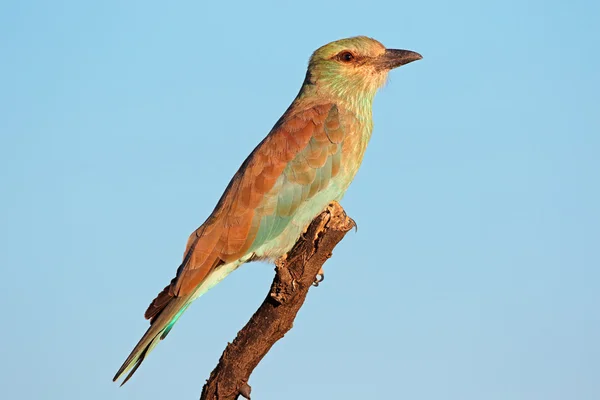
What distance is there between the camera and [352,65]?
21.2ft

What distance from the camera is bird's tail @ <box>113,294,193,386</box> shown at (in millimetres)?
5258

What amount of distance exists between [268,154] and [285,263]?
0.90m

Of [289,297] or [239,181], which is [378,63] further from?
[289,297]

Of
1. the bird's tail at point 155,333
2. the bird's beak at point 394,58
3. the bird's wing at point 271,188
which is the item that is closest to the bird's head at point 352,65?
the bird's beak at point 394,58

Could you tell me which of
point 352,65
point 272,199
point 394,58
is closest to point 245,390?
point 272,199

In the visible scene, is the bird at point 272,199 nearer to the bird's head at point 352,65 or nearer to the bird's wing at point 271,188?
the bird's wing at point 271,188

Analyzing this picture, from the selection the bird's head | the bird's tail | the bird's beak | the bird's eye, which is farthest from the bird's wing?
the bird's beak

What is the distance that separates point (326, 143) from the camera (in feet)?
19.2

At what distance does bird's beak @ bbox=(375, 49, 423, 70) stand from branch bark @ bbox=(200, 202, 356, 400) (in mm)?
1818

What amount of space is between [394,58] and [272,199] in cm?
177

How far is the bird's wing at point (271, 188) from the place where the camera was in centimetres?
567

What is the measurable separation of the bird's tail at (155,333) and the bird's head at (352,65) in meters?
2.15

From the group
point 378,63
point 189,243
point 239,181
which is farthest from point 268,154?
point 378,63

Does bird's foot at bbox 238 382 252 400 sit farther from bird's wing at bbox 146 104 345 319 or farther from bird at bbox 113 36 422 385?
bird's wing at bbox 146 104 345 319
